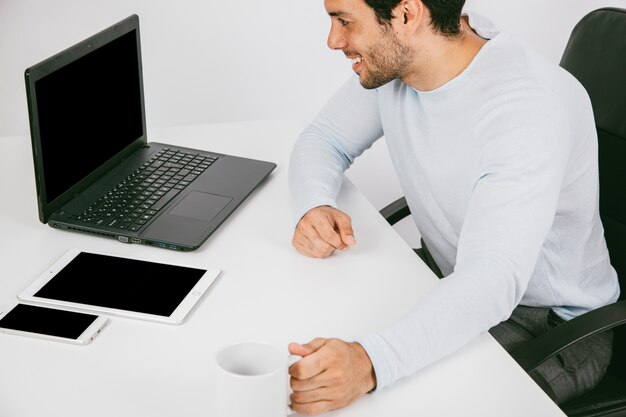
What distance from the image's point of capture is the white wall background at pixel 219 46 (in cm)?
222

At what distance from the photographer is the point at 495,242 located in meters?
1.11

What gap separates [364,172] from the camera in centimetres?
274

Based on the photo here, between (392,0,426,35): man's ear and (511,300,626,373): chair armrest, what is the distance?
0.53 m

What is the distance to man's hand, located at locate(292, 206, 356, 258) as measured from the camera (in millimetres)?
1288

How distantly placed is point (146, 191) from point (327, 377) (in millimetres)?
656

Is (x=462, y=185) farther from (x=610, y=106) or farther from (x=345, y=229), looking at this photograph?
(x=610, y=106)

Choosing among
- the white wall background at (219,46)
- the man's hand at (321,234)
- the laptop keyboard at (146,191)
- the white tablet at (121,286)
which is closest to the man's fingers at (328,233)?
the man's hand at (321,234)

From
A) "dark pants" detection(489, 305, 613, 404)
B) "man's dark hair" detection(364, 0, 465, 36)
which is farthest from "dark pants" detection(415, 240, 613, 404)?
"man's dark hair" detection(364, 0, 465, 36)

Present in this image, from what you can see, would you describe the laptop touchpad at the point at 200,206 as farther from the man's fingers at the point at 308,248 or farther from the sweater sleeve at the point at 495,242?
the sweater sleeve at the point at 495,242

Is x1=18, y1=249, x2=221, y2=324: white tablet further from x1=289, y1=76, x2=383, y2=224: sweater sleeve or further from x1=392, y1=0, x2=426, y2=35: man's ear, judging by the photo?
x1=392, y1=0, x2=426, y2=35: man's ear

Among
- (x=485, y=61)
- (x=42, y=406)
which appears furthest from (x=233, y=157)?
(x=42, y=406)

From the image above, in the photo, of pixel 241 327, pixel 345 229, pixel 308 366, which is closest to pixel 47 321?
pixel 241 327

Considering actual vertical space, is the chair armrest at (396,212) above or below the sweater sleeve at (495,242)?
above

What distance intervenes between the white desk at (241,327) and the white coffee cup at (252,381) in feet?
0.30
